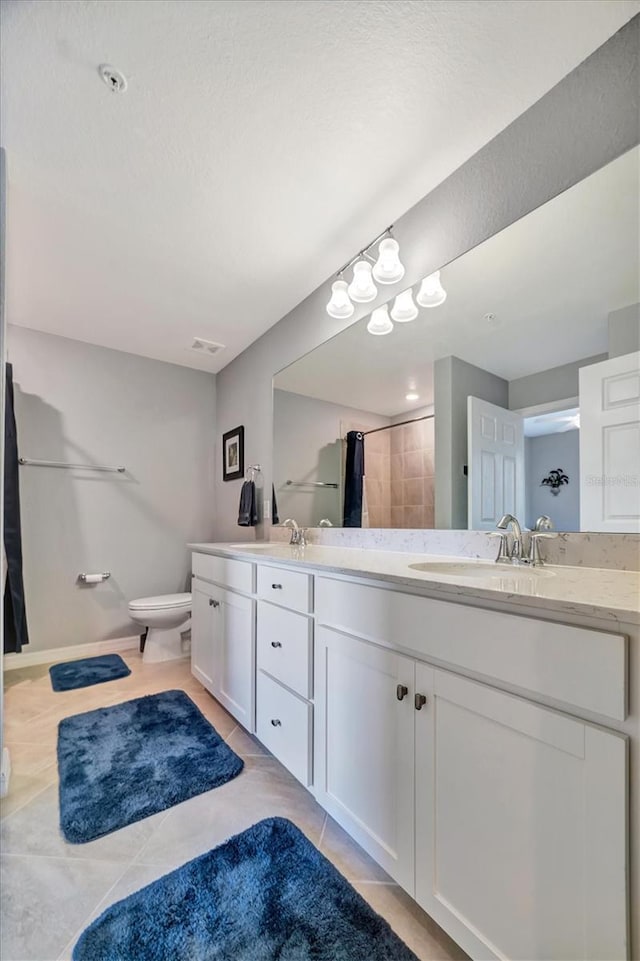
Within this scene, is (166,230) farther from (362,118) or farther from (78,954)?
(78,954)

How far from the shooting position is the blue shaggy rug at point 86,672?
A: 7.52 feet

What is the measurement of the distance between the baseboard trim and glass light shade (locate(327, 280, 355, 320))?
271cm

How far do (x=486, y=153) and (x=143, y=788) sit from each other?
8.35ft

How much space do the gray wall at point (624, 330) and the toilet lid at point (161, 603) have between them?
2625 mm

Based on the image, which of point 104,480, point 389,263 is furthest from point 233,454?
point 389,263

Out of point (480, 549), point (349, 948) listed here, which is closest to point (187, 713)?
point (349, 948)

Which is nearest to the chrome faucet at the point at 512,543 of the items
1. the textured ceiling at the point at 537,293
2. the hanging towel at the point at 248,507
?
the textured ceiling at the point at 537,293

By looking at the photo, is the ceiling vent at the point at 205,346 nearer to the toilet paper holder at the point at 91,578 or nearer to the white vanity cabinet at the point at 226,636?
the white vanity cabinet at the point at 226,636

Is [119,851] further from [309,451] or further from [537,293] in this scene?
[537,293]

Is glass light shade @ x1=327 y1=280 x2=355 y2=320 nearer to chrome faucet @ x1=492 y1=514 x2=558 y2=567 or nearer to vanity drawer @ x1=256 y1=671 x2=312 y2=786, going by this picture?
chrome faucet @ x1=492 y1=514 x2=558 y2=567

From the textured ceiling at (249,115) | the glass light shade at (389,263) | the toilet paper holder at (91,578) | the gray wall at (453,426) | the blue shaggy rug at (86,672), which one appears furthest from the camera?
the toilet paper holder at (91,578)

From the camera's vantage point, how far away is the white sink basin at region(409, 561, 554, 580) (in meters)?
1.16

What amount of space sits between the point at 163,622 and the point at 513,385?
8.16 ft

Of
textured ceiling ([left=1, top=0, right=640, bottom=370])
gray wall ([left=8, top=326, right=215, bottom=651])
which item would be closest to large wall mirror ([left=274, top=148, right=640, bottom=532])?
textured ceiling ([left=1, top=0, right=640, bottom=370])
